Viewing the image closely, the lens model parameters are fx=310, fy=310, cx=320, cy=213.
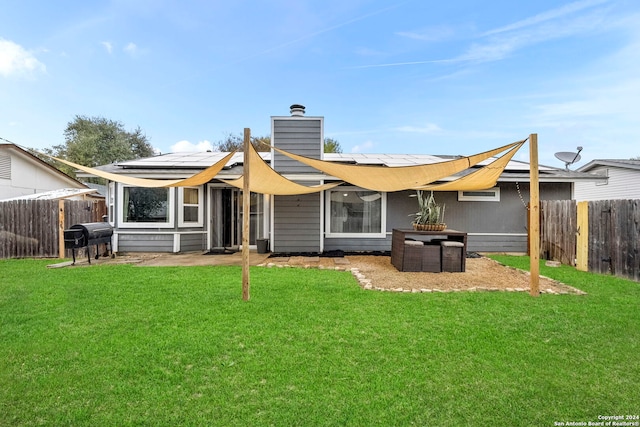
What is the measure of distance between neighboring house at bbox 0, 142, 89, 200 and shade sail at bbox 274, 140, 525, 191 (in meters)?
12.8

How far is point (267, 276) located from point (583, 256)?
Result: 5.97m

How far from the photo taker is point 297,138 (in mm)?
7871

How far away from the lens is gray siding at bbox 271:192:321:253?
26.1ft

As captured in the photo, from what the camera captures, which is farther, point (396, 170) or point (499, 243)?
point (499, 243)

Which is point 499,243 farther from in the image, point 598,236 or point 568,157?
point 568,157

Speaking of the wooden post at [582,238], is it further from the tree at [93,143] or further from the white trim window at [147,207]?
the tree at [93,143]

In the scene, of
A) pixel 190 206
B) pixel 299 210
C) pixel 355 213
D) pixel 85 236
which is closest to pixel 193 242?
pixel 190 206

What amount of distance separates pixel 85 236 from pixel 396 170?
643 centimetres

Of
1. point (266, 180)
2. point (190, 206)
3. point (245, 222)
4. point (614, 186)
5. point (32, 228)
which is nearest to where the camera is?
point (245, 222)

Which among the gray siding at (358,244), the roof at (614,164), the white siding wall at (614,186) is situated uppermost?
the roof at (614,164)

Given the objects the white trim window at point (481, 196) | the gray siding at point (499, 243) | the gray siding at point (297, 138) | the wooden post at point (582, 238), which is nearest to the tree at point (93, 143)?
the gray siding at point (297, 138)

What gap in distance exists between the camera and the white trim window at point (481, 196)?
8250 millimetres

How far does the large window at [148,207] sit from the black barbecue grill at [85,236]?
0.73 metres

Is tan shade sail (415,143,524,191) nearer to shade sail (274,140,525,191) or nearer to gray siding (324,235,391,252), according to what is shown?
shade sail (274,140,525,191)
